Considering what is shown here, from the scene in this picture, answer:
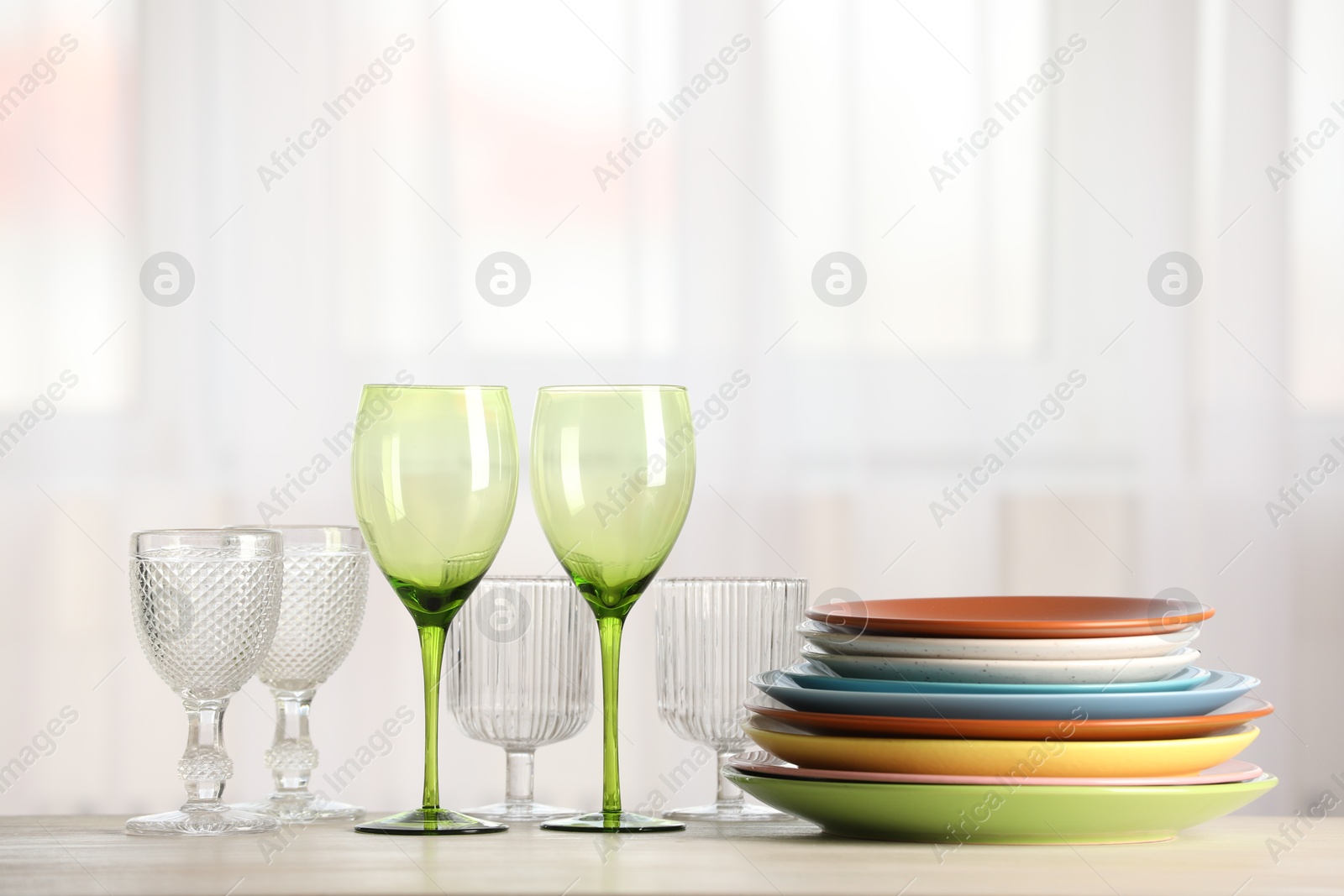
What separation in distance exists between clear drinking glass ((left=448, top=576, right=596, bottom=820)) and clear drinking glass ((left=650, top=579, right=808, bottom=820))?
2.2 inches

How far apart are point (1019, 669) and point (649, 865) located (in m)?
0.20

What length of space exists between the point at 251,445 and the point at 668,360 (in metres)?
0.60

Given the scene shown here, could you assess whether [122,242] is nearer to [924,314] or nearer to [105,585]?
[105,585]

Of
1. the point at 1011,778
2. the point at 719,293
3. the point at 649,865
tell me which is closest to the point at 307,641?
the point at 649,865

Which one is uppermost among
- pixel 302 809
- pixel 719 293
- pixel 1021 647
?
pixel 719 293

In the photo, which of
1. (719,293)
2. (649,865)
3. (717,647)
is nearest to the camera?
(649,865)

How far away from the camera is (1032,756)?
0.64 meters

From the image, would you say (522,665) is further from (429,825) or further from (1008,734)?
(1008,734)

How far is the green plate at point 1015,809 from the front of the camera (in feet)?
2.06

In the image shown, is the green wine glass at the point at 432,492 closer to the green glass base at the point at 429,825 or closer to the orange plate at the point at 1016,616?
the green glass base at the point at 429,825

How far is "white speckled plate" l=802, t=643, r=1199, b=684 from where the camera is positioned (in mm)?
661

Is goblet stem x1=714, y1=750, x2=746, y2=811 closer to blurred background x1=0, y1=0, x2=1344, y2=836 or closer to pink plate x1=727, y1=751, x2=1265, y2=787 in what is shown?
pink plate x1=727, y1=751, x2=1265, y2=787

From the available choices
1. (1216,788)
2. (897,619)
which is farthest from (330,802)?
(1216,788)

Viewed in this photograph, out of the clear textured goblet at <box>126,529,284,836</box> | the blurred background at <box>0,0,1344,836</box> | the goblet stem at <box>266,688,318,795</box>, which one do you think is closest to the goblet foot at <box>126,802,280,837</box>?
the clear textured goblet at <box>126,529,284,836</box>
